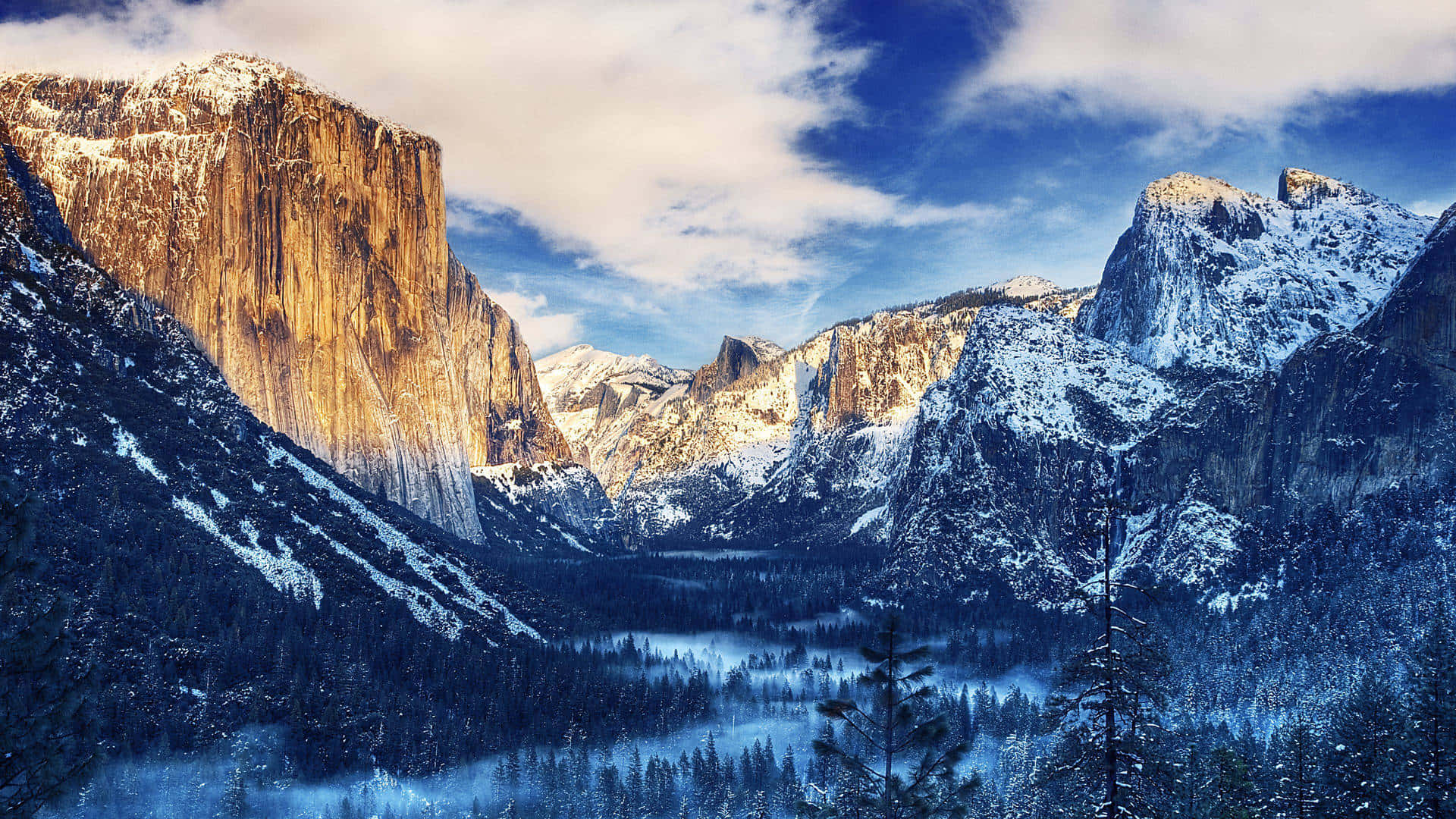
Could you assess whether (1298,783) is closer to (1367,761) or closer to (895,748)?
(1367,761)

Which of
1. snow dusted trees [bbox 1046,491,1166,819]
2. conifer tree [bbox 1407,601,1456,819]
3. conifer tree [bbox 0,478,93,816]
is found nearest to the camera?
conifer tree [bbox 0,478,93,816]

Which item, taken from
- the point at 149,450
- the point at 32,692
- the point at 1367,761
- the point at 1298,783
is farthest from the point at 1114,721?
the point at 149,450

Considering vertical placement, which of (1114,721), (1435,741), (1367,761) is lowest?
(1367,761)

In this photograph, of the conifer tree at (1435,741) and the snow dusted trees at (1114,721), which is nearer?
the snow dusted trees at (1114,721)

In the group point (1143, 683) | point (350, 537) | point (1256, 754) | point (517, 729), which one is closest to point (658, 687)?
point (517, 729)

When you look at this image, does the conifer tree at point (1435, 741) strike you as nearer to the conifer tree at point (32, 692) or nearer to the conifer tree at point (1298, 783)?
the conifer tree at point (1298, 783)

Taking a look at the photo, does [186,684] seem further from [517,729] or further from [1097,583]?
[1097,583]

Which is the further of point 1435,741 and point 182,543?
point 182,543

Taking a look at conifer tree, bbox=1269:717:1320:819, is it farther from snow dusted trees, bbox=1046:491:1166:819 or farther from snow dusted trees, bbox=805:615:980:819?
snow dusted trees, bbox=1046:491:1166:819

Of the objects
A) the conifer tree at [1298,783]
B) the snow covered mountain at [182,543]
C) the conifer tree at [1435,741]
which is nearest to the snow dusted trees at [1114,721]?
the conifer tree at [1435,741]

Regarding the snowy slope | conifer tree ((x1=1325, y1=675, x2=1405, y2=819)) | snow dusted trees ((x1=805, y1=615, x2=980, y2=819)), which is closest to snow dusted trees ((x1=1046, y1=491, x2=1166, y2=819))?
snow dusted trees ((x1=805, y1=615, x2=980, y2=819))

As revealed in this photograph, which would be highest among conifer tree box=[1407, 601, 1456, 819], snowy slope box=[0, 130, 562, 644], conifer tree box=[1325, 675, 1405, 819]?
snowy slope box=[0, 130, 562, 644]
